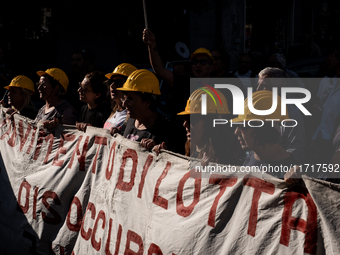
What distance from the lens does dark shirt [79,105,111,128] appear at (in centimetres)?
536

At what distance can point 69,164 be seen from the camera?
15.8 feet

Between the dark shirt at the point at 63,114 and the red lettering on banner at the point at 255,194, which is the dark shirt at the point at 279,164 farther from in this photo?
the dark shirt at the point at 63,114

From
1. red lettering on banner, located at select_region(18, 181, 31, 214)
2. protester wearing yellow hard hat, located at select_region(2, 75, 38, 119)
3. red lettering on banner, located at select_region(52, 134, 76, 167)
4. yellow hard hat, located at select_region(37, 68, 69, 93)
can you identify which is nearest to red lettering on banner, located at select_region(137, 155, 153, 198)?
red lettering on banner, located at select_region(52, 134, 76, 167)

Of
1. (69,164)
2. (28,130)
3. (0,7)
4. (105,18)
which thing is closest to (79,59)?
(28,130)

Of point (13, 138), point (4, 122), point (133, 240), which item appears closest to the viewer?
point (133, 240)

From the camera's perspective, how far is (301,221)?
2604 mm

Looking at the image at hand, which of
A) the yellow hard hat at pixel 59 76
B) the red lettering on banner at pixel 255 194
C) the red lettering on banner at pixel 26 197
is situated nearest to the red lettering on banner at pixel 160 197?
the red lettering on banner at pixel 255 194

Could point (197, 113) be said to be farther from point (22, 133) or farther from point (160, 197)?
point (22, 133)

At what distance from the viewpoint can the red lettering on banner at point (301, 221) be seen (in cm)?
254

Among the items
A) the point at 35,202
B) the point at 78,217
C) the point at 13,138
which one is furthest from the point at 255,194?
the point at 13,138

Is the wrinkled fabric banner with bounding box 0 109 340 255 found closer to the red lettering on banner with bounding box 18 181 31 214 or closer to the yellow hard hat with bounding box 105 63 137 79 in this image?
the red lettering on banner with bounding box 18 181 31 214

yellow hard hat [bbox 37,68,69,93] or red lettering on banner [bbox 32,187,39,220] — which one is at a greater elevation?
yellow hard hat [bbox 37,68,69,93]

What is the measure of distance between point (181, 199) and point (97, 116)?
232 cm

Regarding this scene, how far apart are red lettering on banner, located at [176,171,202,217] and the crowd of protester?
20 cm
